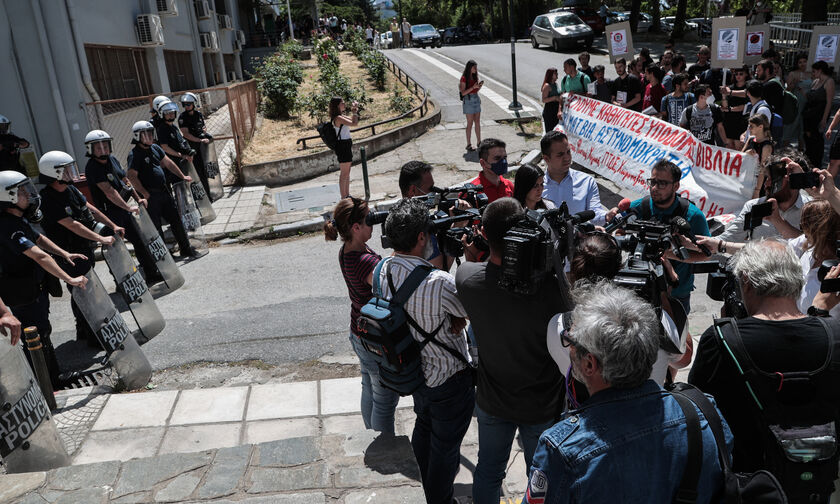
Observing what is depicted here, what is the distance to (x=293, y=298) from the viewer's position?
290 inches

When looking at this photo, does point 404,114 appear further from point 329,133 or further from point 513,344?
point 513,344

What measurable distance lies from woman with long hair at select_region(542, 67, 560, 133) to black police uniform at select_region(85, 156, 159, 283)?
751 centimetres

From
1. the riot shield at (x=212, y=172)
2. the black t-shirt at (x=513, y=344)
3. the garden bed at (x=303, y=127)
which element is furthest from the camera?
the garden bed at (x=303, y=127)

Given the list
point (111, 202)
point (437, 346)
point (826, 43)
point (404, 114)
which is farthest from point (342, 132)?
point (826, 43)

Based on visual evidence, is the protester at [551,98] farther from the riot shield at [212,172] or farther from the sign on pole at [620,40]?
the riot shield at [212,172]

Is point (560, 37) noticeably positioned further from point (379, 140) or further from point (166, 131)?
point (166, 131)

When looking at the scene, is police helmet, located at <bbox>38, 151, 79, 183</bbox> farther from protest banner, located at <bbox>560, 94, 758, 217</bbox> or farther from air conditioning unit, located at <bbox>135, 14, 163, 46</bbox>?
air conditioning unit, located at <bbox>135, 14, 163, 46</bbox>

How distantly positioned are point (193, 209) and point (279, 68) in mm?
9844

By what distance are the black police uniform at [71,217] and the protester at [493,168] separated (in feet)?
13.2

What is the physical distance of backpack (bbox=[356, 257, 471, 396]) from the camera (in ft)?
10.4

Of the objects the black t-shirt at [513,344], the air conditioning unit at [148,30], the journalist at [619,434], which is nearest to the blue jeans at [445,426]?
the black t-shirt at [513,344]

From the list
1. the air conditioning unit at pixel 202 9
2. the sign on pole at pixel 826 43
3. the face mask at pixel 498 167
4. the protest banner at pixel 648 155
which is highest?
the air conditioning unit at pixel 202 9

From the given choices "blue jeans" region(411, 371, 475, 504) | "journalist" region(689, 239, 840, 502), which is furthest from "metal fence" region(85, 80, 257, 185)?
"journalist" region(689, 239, 840, 502)

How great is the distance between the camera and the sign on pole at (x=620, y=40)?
12.4m
